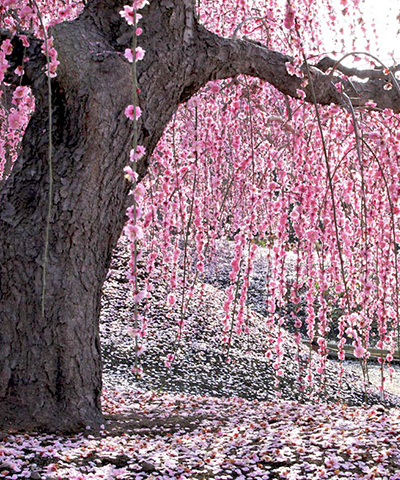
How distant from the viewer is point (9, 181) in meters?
2.68

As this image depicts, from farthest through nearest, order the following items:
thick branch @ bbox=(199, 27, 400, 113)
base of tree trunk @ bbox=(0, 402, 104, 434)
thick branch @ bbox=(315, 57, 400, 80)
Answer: thick branch @ bbox=(315, 57, 400, 80), thick branch @ bbox=(199, 27, 400, 113), base of tree trunk @ bbox=(0, 402, 104, 434)

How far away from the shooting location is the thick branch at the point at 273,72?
10.1 feet

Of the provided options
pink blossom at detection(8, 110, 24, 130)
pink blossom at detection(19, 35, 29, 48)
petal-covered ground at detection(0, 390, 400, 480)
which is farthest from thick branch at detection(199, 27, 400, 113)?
petal-covered ground at detection(0, 390, 400, 480)

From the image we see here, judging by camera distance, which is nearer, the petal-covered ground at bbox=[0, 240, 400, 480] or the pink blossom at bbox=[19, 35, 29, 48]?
the petal-covered ground at bbox=[0, 240, 400, 480]

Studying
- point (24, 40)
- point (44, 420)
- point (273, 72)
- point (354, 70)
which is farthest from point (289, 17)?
point (44, 420)

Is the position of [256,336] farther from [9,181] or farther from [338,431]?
[9,181]

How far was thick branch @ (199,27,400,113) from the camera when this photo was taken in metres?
3.06

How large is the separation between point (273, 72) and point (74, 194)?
148 centimetres

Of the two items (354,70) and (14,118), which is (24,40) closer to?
(14,118)

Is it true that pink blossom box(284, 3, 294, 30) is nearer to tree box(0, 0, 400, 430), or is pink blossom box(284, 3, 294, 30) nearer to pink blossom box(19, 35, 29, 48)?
tree box(0, 0, 400, 430)

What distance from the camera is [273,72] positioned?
338cm

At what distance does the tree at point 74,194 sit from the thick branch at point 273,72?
0.39ft

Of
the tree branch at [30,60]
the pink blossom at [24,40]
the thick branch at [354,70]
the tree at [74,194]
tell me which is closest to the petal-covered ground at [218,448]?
the tree at [74,194]

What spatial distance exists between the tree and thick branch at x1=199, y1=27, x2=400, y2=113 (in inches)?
4.7
